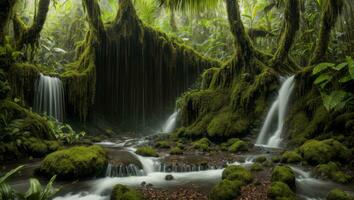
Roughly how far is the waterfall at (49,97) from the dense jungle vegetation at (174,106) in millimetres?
45

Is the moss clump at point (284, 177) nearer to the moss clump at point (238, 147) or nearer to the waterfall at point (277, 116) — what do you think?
the moss clump at point (238, 147)

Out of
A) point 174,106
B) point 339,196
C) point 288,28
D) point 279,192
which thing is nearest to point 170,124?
point 174,106

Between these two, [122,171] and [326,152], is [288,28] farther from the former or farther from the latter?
[122,171]

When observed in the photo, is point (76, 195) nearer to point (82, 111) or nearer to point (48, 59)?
point (82, 111)

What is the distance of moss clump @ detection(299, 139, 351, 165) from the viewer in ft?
21.9

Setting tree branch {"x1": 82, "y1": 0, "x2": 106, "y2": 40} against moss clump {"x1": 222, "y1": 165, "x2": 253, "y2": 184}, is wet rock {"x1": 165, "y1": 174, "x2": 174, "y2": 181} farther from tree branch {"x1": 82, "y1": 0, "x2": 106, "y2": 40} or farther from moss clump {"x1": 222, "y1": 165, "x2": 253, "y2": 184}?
tree branch {"x1": 82, "y1": 0, "x2": 106, "y2": 40}

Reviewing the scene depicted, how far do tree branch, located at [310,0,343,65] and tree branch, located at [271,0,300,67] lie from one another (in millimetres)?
946

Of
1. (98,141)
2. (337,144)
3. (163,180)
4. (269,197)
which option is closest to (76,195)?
(163,180)

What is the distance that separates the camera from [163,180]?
20.2 feet

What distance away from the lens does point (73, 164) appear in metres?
6.07

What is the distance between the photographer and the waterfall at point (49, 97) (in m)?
11.7

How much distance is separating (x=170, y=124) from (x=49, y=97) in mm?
5510

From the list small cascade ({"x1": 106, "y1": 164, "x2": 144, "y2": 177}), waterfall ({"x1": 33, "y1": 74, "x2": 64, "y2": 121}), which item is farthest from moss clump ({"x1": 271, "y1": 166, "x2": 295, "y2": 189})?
waterfall ({"x1": 33, "y1": 74, "x2": 64, "y2": 121})

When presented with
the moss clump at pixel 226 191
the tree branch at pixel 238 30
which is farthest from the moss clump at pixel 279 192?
the tree branch at pixel 238 30
